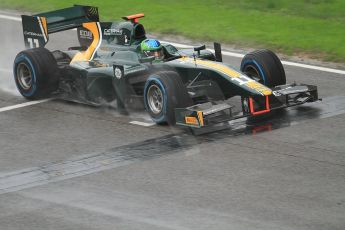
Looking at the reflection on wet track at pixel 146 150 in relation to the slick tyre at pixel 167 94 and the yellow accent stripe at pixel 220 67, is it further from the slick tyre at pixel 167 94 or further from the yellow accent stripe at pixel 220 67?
the yellow accent stripe at pixel 220 67

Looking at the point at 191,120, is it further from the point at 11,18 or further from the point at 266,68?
the point at 11,18

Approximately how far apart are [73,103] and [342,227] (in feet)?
22.6

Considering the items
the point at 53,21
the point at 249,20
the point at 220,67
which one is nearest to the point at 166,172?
the point at 220,67

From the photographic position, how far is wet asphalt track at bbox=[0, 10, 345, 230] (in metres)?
9.71

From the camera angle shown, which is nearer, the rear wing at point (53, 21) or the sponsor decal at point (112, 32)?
the sponsor decal at point (112, 32)

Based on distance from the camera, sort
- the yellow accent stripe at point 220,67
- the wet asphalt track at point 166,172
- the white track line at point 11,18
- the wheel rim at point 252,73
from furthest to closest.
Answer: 1. the white track line at point 11,18
2. the wheel rim at point 252,73
3. the yellow accent stripe at point 220,67
4. the wet asphalt track at point 166,172

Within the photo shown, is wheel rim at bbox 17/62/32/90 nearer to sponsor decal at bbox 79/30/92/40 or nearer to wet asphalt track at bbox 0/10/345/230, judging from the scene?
wet asphalt track at bbox 0/10/345/230

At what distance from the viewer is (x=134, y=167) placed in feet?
38.0

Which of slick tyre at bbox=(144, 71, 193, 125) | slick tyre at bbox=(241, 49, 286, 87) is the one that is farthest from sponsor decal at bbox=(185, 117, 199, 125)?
slick tyre at bbox=(241, 49, 286, 87)

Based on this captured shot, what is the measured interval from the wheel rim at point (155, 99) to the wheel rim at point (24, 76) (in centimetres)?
276

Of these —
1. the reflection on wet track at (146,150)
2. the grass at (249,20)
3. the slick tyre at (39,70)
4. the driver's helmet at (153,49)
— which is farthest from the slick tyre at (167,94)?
the grass at (249,20)

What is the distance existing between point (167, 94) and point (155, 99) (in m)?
0.62

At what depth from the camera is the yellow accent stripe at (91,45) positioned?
1528 centimetres

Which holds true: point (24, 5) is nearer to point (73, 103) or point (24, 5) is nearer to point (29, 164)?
point (73, 103)
